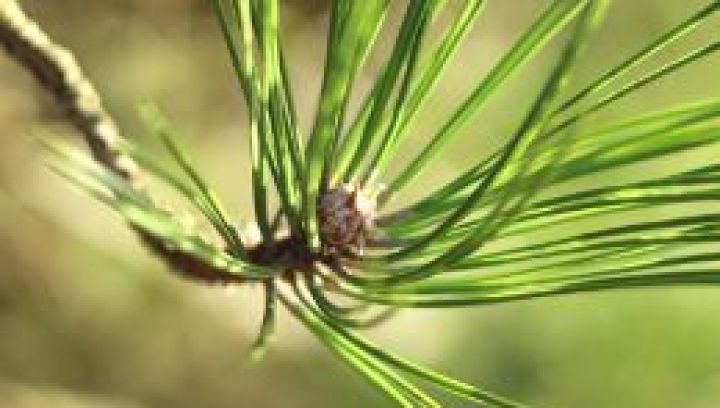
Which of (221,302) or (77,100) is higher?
(221,302)

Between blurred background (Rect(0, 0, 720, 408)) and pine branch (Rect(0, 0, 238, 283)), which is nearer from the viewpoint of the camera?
pine branch (Rect(0, 0, 238, 283))

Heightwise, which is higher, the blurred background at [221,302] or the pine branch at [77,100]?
the blurred background at [221,302]

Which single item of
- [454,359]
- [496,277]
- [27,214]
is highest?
[27,214]

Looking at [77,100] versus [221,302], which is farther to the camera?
[221,302]

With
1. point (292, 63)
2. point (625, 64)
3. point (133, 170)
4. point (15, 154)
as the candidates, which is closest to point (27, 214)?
point (15, 154)

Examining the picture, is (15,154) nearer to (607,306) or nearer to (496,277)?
(607,306)

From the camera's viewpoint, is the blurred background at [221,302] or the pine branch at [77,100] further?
the blurred background at [221,302]

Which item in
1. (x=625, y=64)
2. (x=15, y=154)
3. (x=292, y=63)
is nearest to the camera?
A: (x=625, y=64)

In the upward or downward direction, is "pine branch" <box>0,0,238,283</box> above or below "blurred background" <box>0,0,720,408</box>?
below
